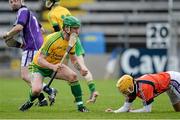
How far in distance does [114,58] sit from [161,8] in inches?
661

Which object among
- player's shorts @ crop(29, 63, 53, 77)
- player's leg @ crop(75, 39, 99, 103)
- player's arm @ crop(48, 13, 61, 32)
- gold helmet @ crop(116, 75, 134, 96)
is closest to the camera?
gold helmet @ crop(116, 75, 134, 96)

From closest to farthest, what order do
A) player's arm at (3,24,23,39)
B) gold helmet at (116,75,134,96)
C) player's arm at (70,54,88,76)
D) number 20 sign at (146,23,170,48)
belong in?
gold helmet at (116,75,134,96), player's arm at (70,54,88,76), player's arm at (3,24,23,39), number 20 sign at (146,23,170,48)

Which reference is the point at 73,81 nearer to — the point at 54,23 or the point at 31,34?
the point at 31,34

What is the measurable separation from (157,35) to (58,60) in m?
15.7

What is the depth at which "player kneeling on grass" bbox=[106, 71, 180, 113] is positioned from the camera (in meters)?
12.6

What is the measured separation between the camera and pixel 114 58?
31.1 m

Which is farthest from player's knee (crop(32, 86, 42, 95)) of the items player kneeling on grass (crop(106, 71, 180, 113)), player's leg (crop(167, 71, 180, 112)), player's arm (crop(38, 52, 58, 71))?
player's leg (crop(167, 71, 180, 112))

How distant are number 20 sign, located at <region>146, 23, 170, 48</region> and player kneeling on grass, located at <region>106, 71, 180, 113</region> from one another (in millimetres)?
15262

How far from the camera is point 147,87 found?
12.8 m

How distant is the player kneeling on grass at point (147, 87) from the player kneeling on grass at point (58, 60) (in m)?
0.90

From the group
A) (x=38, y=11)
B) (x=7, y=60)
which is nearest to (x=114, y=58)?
(x=7, y=60)

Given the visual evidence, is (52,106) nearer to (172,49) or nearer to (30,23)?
(30,23)

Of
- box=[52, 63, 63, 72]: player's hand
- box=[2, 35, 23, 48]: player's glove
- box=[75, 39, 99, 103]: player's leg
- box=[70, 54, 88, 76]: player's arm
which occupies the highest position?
box=[2, 35, 23, 48]: player's glove

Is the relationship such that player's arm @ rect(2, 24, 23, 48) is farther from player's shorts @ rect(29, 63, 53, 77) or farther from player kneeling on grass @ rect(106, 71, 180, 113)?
player kneeling on grass @ rect(106, 71, 180, 113)
